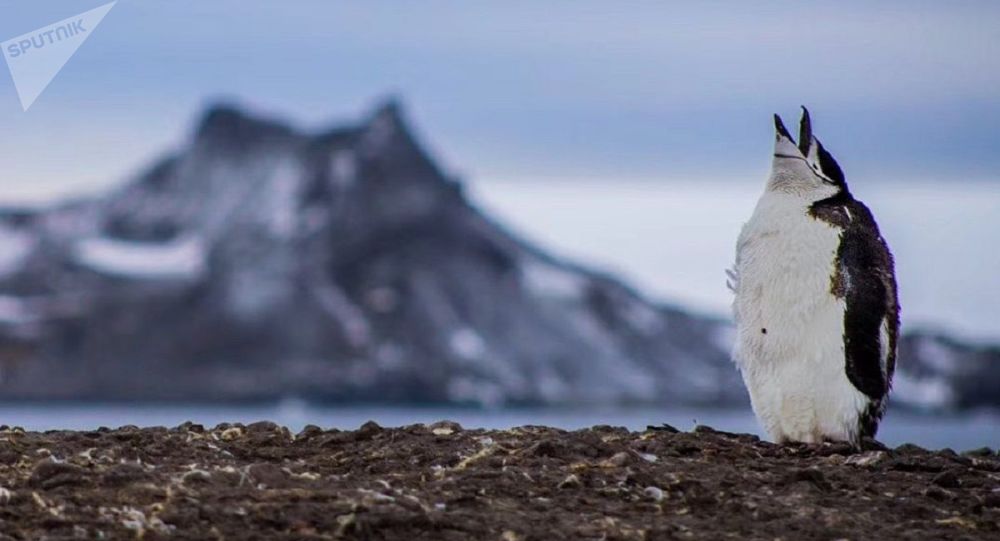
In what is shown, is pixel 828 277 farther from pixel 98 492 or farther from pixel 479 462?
pixel 98 492

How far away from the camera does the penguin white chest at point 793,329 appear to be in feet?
36.3

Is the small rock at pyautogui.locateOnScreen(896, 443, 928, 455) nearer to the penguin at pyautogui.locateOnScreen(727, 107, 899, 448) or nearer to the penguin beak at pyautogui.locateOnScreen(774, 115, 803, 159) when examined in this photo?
the penguin at pyautogui.locateOnScreen(727, 107, 899, 448)

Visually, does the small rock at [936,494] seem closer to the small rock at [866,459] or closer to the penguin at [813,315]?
the small rock at [866,459]

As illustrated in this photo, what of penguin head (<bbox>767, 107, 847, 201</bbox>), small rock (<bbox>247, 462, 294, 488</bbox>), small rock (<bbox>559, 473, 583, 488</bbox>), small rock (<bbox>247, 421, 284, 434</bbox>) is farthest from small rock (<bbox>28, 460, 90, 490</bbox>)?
penguin head (<bbox>767, 107, 847, 201</bbox>)

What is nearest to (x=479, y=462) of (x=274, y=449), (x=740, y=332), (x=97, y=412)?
(x=274, y=449)

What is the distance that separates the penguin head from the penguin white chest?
13 cm

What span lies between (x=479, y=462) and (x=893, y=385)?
11.1 feet

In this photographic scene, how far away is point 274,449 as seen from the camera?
31.8 ft

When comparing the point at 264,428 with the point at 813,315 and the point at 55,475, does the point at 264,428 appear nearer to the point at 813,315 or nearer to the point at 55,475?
the point at 55,475

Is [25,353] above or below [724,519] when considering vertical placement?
above

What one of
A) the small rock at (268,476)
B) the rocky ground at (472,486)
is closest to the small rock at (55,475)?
the rocky ground at (472,486)

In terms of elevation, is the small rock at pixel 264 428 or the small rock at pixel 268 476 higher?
the small rock at pixel 264 428

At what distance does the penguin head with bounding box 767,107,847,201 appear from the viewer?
11.6 metres

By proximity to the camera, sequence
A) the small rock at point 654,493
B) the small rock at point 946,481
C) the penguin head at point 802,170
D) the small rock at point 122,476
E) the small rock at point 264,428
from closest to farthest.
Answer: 1. the small rock at point 122,476
2. the small rock at point 654,493
3. the small rock at point 946,481
4. the small rock at point 264,428
5. the penguin head at point 802,170
